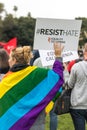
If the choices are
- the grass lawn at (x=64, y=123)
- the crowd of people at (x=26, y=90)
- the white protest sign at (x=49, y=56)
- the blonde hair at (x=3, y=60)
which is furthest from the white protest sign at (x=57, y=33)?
the grass lawn at (x=64, y=123)

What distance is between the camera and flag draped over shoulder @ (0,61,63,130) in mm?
6000

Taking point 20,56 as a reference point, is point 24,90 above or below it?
below

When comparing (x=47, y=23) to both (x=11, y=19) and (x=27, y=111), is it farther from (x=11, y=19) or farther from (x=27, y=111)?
(x=11, y=19)

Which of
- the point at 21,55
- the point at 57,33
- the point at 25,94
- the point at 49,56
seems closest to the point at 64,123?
the point at 49,56

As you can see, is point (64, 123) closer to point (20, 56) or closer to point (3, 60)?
point (3, 60)

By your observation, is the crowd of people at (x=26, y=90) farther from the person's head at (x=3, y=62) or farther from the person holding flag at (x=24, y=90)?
the person's head at (x=3, y=62)

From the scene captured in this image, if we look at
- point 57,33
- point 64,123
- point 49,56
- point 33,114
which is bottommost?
point 64,123

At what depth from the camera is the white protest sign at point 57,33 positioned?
767 cm

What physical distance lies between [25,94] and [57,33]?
200 centimetres

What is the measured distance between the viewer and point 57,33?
780cm

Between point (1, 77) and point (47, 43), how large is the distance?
55.2 inches

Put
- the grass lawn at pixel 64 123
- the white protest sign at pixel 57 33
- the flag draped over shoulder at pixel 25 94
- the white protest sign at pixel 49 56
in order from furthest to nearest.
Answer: the grass lawn at pixel 64 123 → the white protest sign at pixel 49 56 → the white protest sign at pixel 57 33 → the flag draped over shoulder at pixel 25 94

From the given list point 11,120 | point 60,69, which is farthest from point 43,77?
point 11,120

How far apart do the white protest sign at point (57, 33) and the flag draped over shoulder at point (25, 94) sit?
1.67 meters
